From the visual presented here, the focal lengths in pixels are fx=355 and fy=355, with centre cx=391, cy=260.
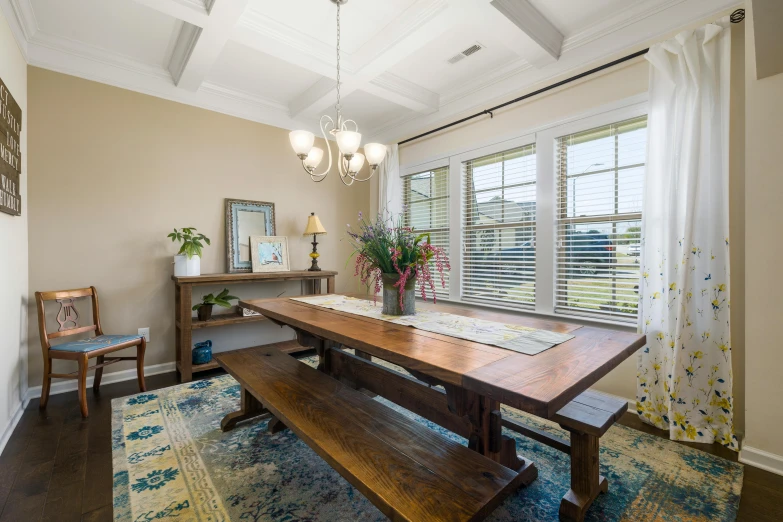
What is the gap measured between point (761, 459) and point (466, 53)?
3.16 meters

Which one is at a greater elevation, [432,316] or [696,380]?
[432,316]

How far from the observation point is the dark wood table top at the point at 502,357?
38.4 inches

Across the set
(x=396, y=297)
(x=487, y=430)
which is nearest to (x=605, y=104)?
(x=396, y=297)

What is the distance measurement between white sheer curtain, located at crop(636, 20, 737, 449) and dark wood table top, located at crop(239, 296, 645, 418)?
94 centimetres

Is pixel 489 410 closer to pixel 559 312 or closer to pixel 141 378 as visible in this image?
pixel 559 312

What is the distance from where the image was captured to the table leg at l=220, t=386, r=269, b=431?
7.18 ft

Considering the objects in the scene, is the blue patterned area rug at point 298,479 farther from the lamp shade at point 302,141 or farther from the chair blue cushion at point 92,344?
the lamp shade at point 302,141

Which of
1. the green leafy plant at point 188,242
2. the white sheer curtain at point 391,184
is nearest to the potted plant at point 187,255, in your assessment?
the green leafy plant at point 188,242

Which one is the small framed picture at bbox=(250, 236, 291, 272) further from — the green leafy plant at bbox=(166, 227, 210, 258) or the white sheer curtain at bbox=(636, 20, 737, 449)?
the white sheer curtain at bbox=(636, 20, 737, 449)

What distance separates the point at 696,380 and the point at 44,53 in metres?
4.96

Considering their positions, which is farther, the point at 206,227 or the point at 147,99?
the point at 206,227

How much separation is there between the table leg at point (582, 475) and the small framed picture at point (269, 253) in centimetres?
305

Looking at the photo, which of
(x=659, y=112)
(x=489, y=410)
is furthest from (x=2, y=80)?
(x=659, y=112)

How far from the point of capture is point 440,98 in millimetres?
3676
